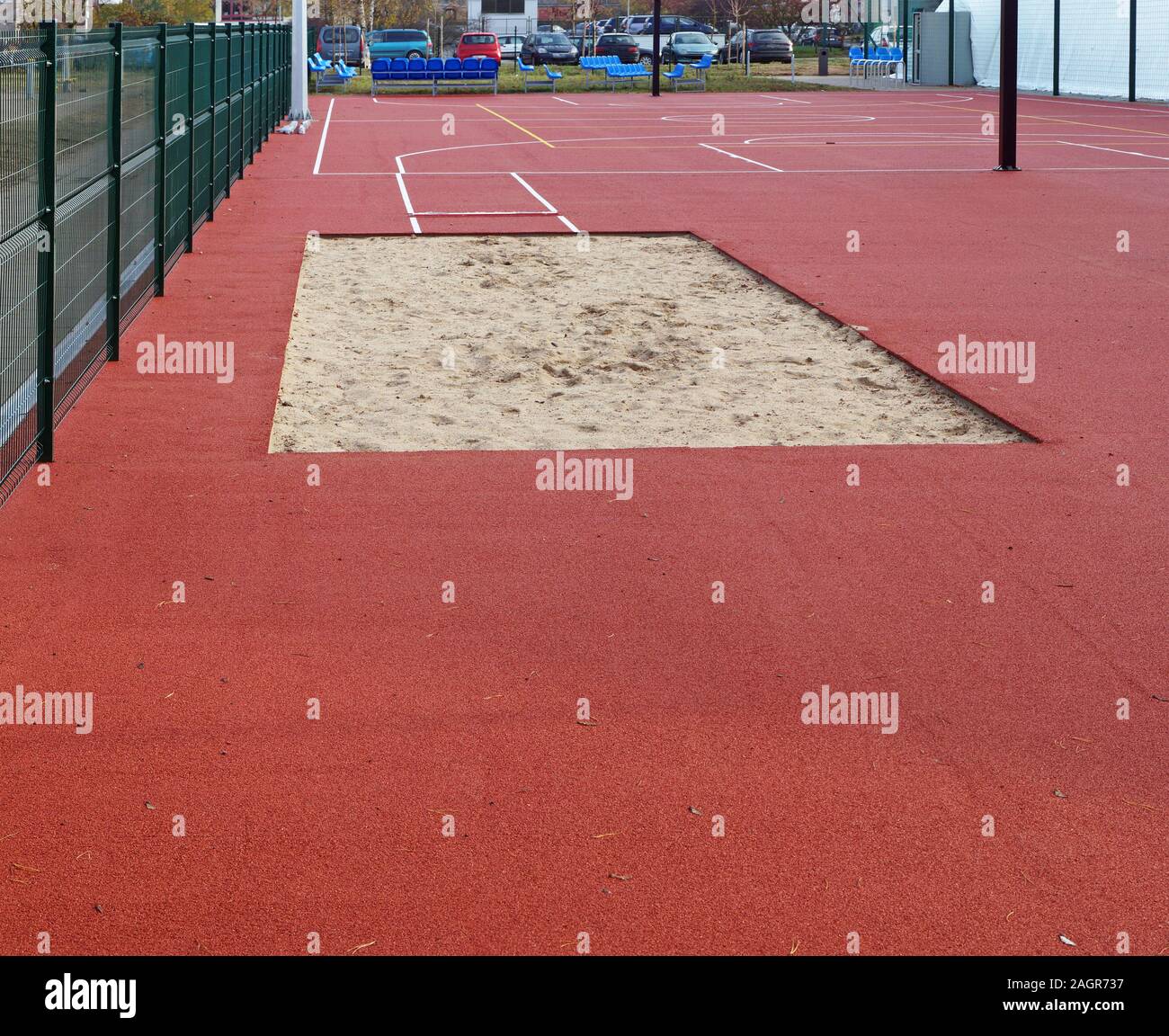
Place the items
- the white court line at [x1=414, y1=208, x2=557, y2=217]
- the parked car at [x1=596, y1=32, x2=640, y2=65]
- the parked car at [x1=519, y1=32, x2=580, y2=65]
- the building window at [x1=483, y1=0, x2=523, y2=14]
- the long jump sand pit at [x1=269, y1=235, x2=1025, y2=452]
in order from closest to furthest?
1. the long jump sand pit at [x1=269, y1=235, x2=1025, y2=452]
2. the white court line at [x1=414, y1=208, x2=557, y2=217]
3. the parked car at [x1=596, y1=32, x2=640, y2=65]
4. the parked car at [x1=519, y1=32, x2=580, y2=65]
5. the building window at [x1=483, y1=0, x2=523, y2=14]

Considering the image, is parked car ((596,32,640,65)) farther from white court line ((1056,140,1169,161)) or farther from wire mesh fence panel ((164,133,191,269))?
wire mesh fence panel ((164,133,191,269))

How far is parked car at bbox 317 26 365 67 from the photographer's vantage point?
7388 cm

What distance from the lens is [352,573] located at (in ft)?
23.2

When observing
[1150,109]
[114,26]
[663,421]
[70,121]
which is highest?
[1150,109]

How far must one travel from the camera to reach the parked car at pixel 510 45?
90500 mm

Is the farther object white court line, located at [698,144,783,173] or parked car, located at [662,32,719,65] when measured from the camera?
parked car, located at [662,32,719,65]

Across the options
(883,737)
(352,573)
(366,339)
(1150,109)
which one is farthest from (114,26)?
(1150,109)

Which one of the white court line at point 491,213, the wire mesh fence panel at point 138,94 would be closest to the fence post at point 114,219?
the wire mesh fence panel at point 138,94

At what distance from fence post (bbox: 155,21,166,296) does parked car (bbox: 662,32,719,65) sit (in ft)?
186

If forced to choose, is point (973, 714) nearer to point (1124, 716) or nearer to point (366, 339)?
point (1124, 716)

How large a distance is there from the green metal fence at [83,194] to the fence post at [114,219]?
1 cm

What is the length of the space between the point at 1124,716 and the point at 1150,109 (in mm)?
41805

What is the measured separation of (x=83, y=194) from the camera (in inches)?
396

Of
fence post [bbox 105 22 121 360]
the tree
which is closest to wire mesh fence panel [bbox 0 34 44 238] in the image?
fence post [bbox 105 22 121 360]
